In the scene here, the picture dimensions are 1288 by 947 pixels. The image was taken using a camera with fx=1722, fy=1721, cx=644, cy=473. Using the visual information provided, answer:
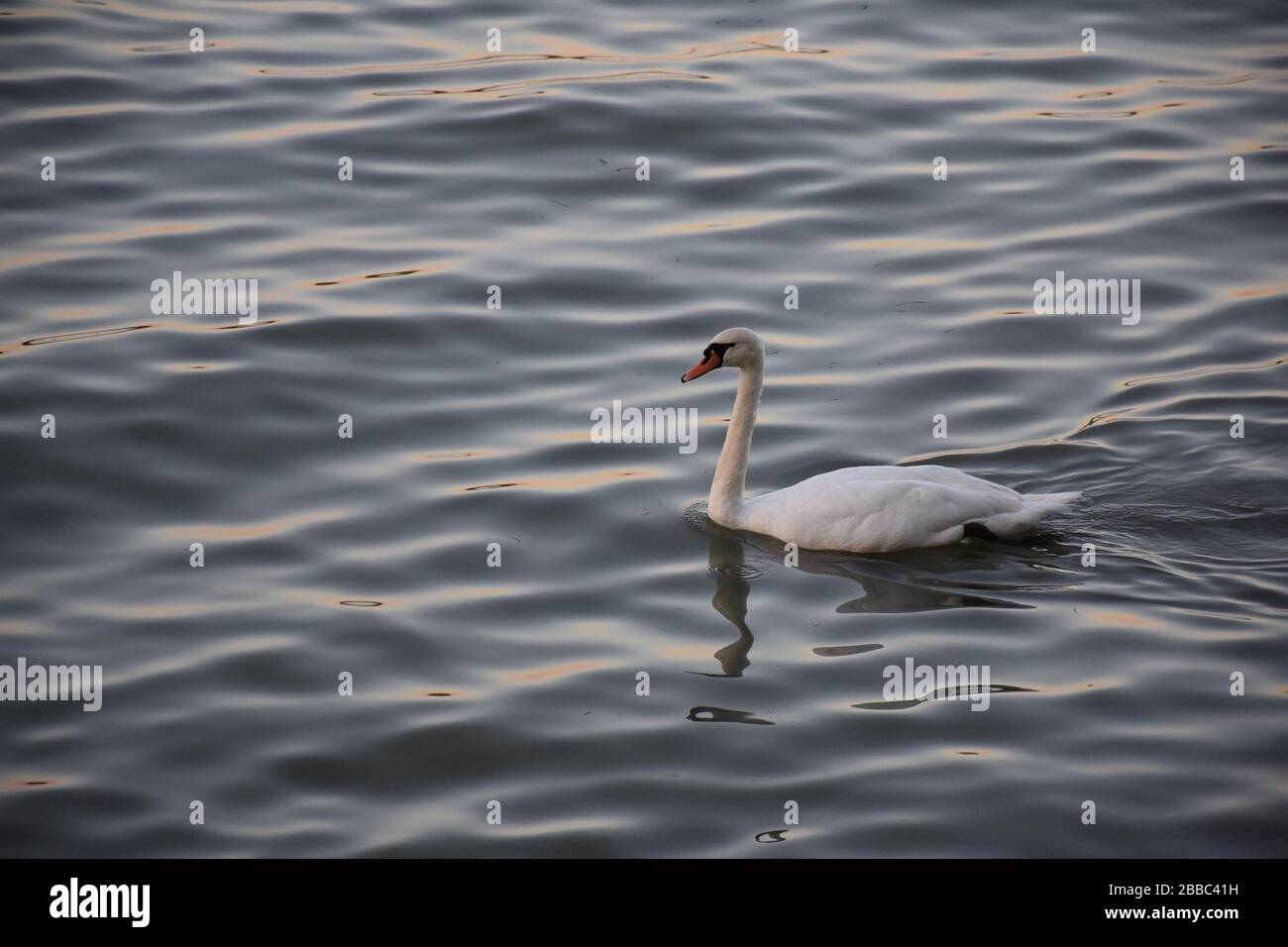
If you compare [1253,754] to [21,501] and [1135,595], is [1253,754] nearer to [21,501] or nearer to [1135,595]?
[1135,595]

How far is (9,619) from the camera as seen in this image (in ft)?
34.8

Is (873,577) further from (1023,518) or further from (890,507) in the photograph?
(1023,518)

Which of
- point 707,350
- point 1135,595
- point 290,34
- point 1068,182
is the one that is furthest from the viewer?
point 290,34

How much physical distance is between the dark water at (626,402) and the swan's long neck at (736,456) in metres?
0.22

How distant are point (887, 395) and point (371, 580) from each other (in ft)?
14.5

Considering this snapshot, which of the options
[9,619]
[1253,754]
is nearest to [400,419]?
[9,619]

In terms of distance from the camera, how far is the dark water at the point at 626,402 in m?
8.95

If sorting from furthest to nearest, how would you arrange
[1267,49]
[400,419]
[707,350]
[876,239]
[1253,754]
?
[1267,49], [876,239], [400,419], [707,350], [1253,754]

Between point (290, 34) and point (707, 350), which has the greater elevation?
point (290, 34)

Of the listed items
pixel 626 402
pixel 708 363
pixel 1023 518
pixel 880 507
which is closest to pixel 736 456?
pixel 708 363

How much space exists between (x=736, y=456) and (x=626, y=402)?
1.82m

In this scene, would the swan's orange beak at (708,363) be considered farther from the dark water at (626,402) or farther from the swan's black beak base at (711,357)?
the dark water at (626,402)

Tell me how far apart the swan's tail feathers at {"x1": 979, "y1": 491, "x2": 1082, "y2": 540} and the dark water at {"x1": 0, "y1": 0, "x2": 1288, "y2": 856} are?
0.23m

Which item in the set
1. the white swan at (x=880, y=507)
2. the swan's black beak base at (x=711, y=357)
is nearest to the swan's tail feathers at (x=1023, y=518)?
the white swan at (x=880, y=507)
